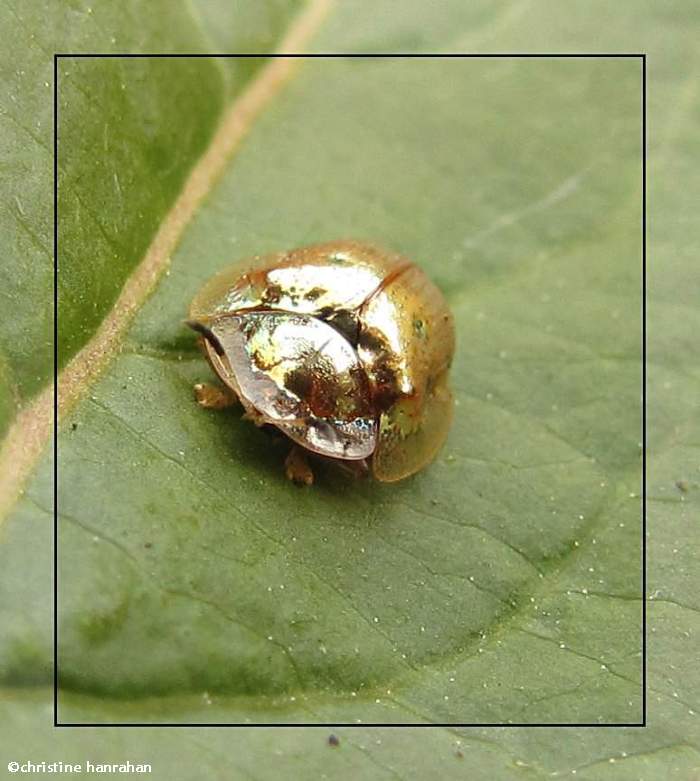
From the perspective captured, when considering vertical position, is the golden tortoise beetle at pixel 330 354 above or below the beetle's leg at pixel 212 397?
above

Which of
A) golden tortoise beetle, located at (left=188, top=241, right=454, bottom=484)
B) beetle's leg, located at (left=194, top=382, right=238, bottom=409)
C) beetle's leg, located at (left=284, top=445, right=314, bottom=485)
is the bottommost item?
beetle's leg, located at (left=284, top=445, right=314, bottom=485)

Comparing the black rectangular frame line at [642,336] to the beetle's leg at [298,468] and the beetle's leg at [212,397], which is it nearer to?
the beetle's leg at [212,397]

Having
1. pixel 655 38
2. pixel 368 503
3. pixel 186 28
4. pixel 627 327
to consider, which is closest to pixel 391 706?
pixel 368 503

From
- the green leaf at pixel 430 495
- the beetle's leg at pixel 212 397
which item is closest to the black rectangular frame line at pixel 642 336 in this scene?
the green leaf at pixel 430 495

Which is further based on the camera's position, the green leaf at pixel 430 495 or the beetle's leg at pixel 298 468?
the beetle's leg at pixel 298 468

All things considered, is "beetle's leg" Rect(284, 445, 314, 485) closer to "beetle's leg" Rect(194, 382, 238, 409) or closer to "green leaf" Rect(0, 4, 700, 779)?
"green leaf" Rect(0, 4, 700, 779)

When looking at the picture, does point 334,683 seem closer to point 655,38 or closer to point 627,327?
point 627,327

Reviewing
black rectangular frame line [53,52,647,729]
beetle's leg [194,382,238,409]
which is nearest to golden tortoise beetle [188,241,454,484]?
beetle's leg [194,382,238,409]
